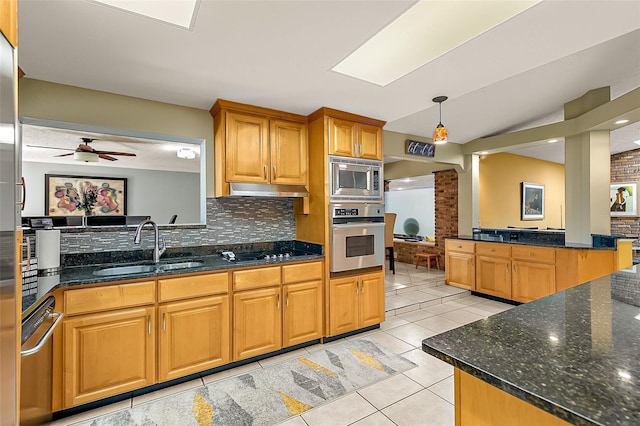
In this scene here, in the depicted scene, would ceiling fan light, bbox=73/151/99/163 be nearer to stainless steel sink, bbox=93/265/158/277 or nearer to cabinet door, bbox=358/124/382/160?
stainless steel sink, bbox=93/265/158/277

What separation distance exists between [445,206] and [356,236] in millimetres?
3784

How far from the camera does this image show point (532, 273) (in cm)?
402

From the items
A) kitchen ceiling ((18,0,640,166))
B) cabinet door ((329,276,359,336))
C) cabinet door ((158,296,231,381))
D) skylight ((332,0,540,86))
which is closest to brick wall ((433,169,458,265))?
kitchen ceiling ((18,0,640,166))

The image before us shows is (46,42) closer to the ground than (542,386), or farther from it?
farther from it

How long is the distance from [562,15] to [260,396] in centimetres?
298

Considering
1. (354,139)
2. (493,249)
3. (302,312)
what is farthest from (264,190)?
(493,249)

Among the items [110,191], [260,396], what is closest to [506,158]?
[260,396]

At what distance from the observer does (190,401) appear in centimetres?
207

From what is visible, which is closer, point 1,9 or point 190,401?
point 1,9

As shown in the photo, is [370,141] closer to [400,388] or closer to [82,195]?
[400,388]

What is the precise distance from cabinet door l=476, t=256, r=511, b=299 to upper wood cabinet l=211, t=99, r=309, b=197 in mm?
3225

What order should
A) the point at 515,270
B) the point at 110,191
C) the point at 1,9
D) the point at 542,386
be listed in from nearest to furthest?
the point at 542,386
the point at 1,9
the point at 515,270
the point at 110,191

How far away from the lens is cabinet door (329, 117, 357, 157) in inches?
117

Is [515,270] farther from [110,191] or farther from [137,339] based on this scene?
[110,191]
